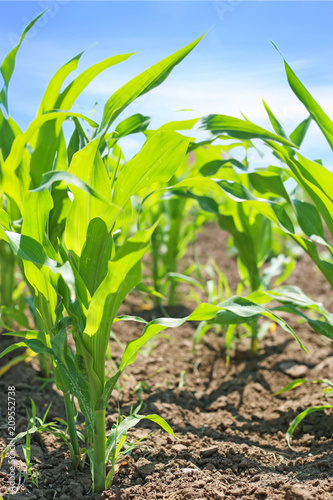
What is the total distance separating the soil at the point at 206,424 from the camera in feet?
3.61

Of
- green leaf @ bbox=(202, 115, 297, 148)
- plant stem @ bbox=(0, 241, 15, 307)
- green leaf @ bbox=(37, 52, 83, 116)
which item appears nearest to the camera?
green leaf @ bbox=(202, 115, 297, 148)

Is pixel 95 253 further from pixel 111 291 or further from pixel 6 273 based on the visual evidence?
pixel 6 273

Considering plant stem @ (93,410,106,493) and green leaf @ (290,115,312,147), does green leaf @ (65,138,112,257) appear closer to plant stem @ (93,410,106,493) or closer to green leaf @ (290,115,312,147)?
plant stem @ (93,410,106,493)

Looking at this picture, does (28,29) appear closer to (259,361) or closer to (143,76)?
(143,76)

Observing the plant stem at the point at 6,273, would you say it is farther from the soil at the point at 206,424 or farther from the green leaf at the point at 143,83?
the green leaf at the point at 143,83

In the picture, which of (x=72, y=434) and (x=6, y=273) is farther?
(x=6, y=273)

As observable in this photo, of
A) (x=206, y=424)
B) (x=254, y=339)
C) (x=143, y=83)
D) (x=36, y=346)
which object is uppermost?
(x=143, y=83)

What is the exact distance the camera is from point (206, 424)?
1539 millimetres

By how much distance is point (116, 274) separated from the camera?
96 centimetres

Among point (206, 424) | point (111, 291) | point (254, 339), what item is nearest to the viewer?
point (111, 291)

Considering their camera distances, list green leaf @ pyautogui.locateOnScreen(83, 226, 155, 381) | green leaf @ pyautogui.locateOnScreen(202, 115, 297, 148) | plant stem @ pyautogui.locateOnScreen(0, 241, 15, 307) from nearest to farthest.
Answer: green leaf @ pyautogui.locateOnScreen(83, 226, 155, 381) < green leaf @ pyautogui.locateOnScreen(202, 115, 297, 148) < plant stem @ pyautogui.locateOnScreen(0, 241, 15, 307)

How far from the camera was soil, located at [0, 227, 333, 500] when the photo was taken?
110 cm

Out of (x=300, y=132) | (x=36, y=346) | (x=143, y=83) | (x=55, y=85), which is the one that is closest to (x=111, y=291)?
(x=36, y=346)

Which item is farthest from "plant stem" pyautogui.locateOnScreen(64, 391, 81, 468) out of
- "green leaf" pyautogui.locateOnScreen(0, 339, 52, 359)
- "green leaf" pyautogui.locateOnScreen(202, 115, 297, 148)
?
"green leaf" pyautogui.locateOnScreen(202, 115, 297, 148)
